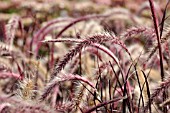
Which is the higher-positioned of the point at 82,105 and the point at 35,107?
the point at 35,107

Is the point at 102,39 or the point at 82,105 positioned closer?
the point at 102,39

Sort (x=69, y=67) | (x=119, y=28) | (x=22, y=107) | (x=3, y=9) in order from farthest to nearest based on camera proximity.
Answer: (x=3, y=9)
(x=119, y=28)
(x=69, y=67)
(x=22, y=107)

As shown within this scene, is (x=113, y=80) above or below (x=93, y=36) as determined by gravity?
below

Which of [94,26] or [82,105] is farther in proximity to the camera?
[94,26]

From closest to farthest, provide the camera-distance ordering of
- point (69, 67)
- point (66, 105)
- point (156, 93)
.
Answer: point (156, 93) < point (66, 105) < point (69, 67)

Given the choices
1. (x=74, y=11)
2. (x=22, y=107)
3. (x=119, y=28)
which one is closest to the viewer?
(x=22, y=107)

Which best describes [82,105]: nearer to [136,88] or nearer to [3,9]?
[136,88]

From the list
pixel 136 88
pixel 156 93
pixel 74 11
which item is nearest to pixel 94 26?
pixel 136 88

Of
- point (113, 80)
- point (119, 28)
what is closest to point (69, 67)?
point (113, 80)

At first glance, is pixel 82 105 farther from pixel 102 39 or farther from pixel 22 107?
pixel 22 107

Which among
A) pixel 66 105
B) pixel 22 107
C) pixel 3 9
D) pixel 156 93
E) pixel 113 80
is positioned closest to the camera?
pixel 22 107
